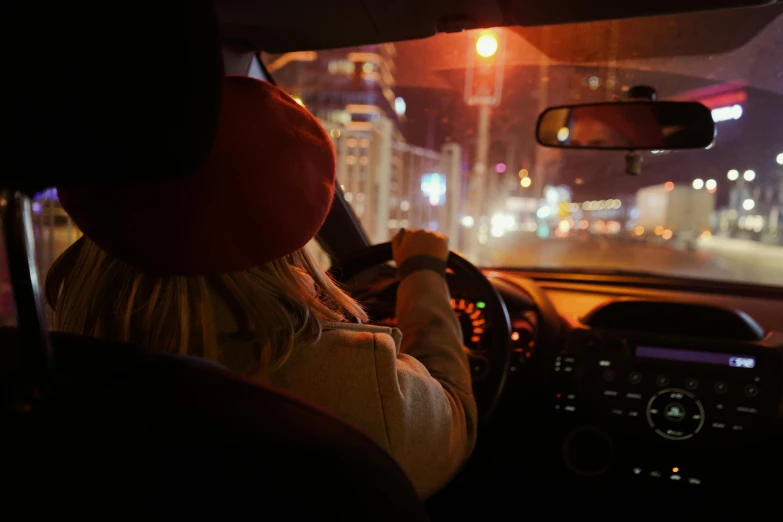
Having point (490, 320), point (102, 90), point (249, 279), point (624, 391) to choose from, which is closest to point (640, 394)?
point (624, 391)

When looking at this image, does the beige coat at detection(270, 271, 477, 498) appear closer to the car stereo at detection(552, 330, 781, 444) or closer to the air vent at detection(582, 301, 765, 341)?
the car stereo at detection(552, 330, 781, 444)

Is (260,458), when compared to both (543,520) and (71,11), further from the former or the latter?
(543,520)

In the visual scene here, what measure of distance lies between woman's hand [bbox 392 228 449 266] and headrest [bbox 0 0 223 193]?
1340 millimetres

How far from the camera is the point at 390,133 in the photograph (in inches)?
292

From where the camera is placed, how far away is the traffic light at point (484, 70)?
3433 millimetres

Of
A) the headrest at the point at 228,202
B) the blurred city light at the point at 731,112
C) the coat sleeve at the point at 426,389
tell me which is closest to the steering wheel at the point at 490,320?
the coat sleeve at the point at 426,389

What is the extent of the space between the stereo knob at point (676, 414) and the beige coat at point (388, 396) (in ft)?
4.39

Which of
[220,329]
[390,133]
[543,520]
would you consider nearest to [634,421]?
[543,520]

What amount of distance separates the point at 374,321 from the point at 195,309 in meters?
1.56

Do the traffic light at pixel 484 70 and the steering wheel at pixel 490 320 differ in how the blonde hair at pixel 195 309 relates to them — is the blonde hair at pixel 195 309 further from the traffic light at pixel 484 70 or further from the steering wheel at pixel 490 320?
the traffic light at pixel 484 70

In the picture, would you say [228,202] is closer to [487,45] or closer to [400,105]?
[487,45]

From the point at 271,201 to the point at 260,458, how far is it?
0.53m

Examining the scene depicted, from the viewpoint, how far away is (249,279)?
138 centimetres

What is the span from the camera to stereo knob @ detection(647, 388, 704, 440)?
108 inches
